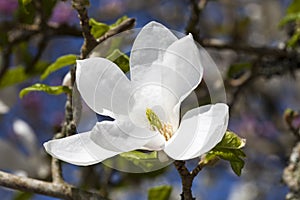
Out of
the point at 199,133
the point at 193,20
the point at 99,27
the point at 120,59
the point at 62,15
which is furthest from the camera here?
the point at 62,15

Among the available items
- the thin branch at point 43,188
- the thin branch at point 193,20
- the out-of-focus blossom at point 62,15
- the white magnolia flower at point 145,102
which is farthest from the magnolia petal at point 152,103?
the out-of-focus blossom at point 62,15

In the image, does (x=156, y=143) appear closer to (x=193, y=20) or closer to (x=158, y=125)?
(x=158, y=125)

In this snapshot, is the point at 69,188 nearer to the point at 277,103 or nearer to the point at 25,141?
the point at 25,141

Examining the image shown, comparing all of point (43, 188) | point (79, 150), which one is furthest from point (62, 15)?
point (79, 150)

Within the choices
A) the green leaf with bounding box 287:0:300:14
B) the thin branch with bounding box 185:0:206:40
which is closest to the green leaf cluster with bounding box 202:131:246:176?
the thin branch with bounding box 185:0:206:40

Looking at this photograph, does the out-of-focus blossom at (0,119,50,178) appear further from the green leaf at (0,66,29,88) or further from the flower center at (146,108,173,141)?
the flower center at (146,108,173,141)

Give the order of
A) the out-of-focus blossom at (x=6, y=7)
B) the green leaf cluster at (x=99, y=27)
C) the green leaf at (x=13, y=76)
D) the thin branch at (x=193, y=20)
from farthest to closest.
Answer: the out-of-focus blossom at (x=6, y=7) → the green leaf at (x=13, y=76) → the thin branch at (x=193, y=20) → the green leaf cluster at (x=99, y=27)

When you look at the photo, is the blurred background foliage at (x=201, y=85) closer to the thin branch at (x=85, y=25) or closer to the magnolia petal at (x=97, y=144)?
the thin branch at (x=85, y=25)

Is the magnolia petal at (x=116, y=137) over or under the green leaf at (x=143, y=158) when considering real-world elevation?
over

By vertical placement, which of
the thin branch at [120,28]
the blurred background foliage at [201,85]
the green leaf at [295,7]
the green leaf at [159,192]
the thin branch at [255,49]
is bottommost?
the blurred background foliage at [201,85]
